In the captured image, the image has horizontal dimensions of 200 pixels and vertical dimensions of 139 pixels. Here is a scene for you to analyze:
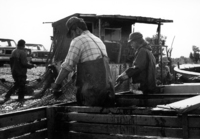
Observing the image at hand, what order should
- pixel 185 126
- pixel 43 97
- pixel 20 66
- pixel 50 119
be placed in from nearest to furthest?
1. pixel 185 126
2. pixel 50 119
3. pixel 43 97
4. pixel 20 66

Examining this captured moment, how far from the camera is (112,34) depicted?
20.1 meters

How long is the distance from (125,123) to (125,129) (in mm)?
69

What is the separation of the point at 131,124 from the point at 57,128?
1.09 metres

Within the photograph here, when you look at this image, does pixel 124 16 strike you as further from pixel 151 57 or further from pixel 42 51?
pixel 151 57

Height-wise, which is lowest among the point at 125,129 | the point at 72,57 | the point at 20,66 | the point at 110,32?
the point at 125,129

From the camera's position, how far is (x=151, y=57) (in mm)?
5383

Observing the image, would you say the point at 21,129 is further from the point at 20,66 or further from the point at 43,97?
the point at 20,66

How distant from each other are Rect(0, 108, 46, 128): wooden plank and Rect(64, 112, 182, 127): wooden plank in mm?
341

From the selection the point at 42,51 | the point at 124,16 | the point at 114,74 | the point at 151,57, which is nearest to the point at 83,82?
the point at 151,57

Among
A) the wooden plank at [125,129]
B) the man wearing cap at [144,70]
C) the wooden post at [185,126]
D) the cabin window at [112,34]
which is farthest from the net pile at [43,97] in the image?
the cabin window at [112,34]

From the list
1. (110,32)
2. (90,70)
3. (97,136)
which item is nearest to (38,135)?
(97,136)

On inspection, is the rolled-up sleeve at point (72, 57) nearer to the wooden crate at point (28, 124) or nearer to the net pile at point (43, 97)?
the wooden crate at point (28, 124)

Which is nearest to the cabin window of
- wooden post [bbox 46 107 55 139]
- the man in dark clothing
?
the man in dark clothing

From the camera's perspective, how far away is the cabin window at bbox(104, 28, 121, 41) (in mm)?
19945
